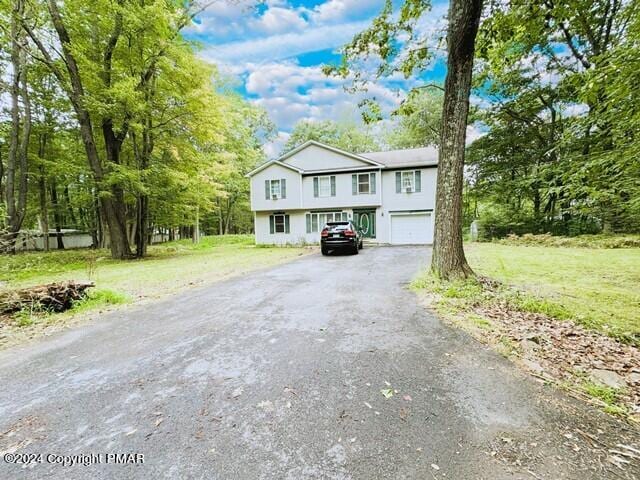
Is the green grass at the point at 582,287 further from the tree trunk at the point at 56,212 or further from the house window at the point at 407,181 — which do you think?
the tree trunk at the point at 56,212

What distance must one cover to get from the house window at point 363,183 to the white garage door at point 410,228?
2.58 m

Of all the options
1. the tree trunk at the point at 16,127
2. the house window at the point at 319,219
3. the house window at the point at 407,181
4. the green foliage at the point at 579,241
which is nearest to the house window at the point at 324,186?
the house window at the point at 319,219

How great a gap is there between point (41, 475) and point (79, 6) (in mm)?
17410

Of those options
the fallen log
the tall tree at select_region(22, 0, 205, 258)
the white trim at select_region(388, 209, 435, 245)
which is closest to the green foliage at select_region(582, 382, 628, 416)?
the fallen log

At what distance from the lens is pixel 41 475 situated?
1760 millimetres

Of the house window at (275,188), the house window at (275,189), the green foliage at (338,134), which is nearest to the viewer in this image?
the house window at (275,189)

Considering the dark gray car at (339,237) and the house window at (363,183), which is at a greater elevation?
the house window at (363,183)

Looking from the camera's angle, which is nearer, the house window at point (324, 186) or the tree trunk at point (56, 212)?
the house window at point (324, 186)

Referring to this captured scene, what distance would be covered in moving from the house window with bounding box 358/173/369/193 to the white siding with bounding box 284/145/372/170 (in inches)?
25.7

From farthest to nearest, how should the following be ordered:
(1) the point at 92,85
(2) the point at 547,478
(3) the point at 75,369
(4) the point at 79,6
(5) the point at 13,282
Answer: (1) the point at 92,85, (4) the point at 79,6, (5) the point at 13,282, (3) the point at 75,369, (2) the point at 547,478

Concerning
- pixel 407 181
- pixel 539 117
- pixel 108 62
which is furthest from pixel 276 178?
pixel 539 117

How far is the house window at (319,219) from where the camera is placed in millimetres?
19828

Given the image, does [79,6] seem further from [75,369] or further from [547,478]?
[547,478]

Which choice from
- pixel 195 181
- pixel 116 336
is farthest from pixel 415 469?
pixel 195 181
